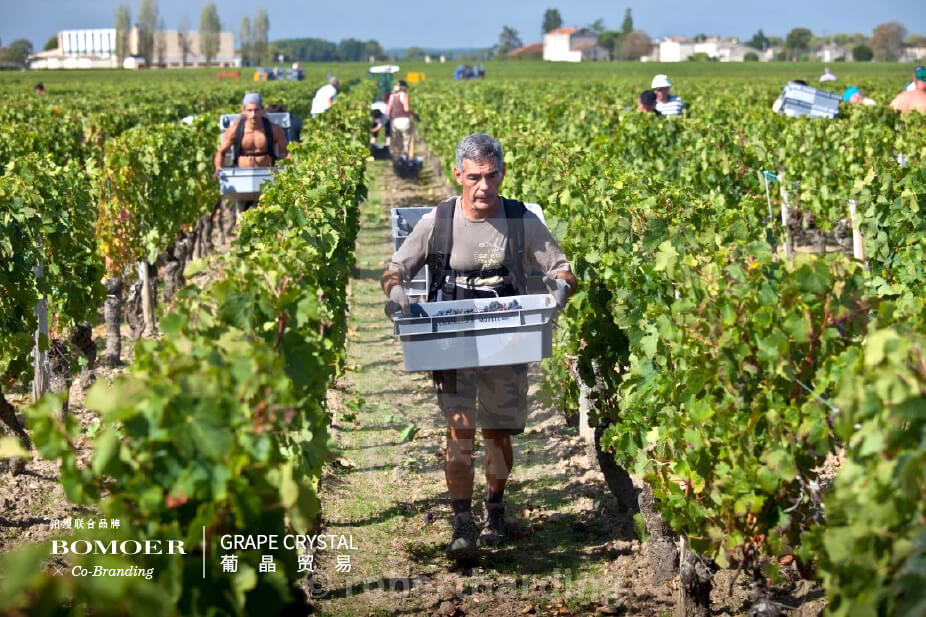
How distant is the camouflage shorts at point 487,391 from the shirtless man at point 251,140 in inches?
242

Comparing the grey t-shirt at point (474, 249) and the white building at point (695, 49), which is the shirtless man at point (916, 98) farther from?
the white building at point (695, 49)

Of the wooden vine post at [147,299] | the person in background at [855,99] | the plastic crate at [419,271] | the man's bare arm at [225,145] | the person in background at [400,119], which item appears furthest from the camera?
the person in background at [400,119]

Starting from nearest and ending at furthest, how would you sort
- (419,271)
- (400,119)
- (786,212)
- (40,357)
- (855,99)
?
(419,271)
(40,357)
(786,212)
(855,99)
(400,119)

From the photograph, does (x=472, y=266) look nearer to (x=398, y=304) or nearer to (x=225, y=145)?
(x=398, y=304)

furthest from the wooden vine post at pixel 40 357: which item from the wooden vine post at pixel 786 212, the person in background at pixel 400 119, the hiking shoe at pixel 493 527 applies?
the person in background at pixel 400 119

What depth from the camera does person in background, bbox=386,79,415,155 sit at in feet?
69.5

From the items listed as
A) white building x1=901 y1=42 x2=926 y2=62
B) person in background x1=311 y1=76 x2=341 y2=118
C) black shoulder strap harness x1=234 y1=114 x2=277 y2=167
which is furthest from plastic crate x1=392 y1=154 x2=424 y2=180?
white building x1=901 y1=42 x2=926 y2=62

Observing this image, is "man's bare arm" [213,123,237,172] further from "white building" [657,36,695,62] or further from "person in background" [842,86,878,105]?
"white building" [657,36,695,62]

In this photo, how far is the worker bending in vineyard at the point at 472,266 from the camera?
4.96 meters

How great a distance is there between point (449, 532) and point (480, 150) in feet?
6.08

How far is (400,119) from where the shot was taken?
21203 mm

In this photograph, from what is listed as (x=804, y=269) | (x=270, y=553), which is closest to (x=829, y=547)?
(x=804, y=269)

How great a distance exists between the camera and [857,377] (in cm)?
287

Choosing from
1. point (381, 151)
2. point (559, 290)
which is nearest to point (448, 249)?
point (559, 290)
